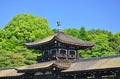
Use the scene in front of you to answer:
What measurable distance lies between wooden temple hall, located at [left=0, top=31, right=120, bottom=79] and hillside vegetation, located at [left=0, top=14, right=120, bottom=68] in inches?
797

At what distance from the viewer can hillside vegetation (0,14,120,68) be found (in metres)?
62.7

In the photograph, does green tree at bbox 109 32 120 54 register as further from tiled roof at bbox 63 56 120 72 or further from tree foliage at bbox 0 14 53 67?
tiled roof at bbox 63 56 120 72

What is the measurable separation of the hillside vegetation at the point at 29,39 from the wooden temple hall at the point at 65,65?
2025 centimetres

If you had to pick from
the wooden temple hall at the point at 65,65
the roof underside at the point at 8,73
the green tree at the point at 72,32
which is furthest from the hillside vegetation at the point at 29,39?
the wooden temple hall at the point at 65,65

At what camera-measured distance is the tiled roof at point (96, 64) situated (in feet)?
91.9

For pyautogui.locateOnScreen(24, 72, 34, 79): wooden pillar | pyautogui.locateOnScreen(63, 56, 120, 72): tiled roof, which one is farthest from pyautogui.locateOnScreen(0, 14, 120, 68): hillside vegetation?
pyautogui.locateOnScreen(63, 56, 120, 72): tiled roof

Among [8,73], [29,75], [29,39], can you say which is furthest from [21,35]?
[29,75]

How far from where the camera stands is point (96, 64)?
30328 mm

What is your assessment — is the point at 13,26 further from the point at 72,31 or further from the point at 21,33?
the point at 72,31

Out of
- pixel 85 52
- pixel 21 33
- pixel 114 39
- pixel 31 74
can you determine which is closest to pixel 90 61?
pixel 31 74

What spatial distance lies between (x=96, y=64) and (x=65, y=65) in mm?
4480

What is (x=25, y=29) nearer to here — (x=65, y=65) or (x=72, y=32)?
(x=72, y=32)

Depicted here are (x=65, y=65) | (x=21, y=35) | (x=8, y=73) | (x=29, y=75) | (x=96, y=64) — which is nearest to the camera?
(x=96, y=64)

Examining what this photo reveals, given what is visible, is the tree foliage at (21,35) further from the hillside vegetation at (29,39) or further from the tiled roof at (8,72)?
the tiled roof at (8,72)
